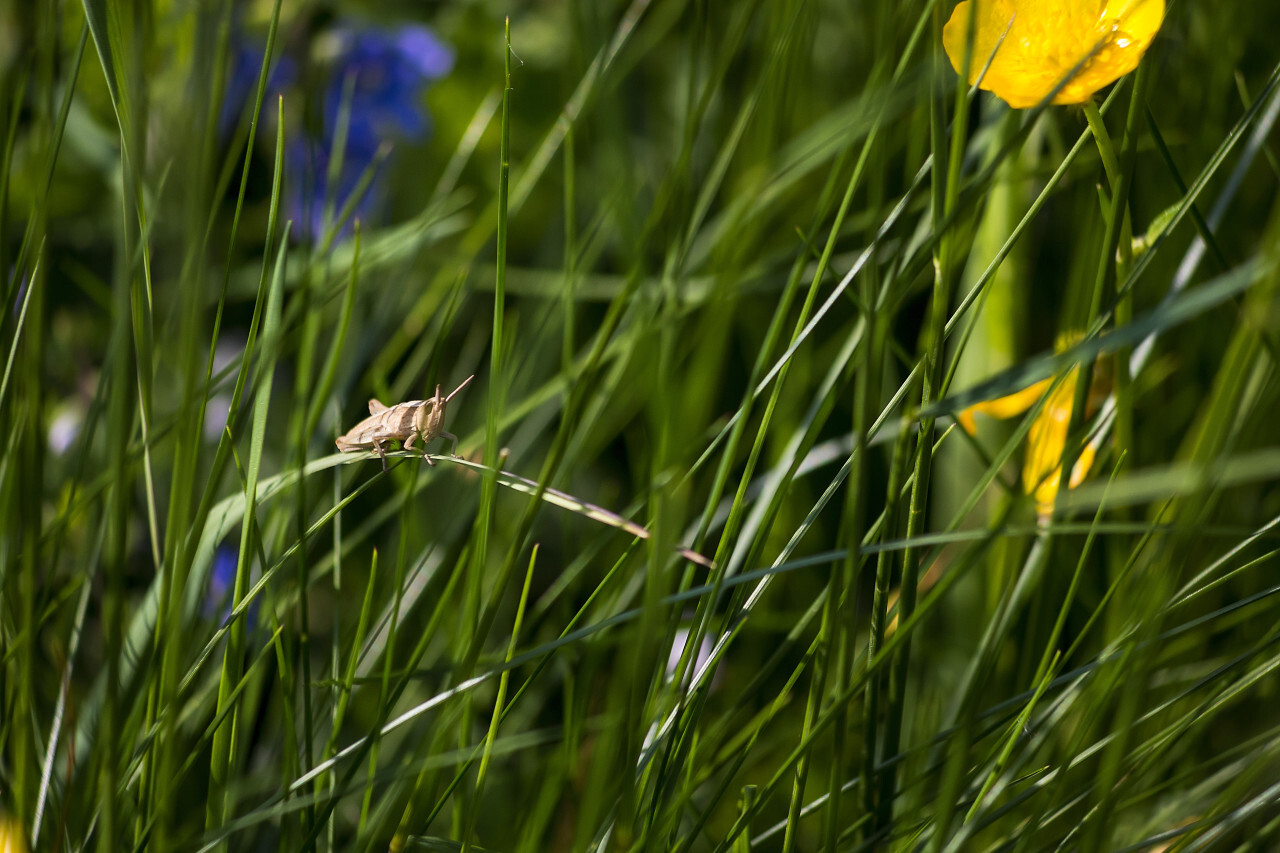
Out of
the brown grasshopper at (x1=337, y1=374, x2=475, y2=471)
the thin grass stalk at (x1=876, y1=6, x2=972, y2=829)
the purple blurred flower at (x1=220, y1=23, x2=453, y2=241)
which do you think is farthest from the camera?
the purple blurred flower at (x1=220, y1=23, x2=453, y2=241)

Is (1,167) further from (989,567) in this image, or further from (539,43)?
(539,43)

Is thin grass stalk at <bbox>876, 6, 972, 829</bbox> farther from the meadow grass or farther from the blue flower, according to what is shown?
the blue flower

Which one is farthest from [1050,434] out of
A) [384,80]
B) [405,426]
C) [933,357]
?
[384,80]

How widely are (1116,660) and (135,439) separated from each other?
542 mm

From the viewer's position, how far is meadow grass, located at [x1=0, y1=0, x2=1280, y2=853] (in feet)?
1.02

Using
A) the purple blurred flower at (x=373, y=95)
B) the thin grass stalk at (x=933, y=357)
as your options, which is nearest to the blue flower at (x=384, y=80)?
the purple blurred flower at (x=373, y=95)

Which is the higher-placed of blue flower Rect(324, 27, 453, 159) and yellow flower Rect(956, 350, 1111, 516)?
blue flower Rect(324, 27, 453, 159)

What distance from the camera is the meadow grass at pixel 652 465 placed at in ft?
1.02

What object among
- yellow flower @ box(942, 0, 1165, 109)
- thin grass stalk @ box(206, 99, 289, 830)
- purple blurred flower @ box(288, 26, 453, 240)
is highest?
purple blurred flower @ box(288, 26, 453, 240)

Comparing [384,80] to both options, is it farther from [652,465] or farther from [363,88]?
[652,465]

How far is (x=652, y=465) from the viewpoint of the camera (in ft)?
1.46

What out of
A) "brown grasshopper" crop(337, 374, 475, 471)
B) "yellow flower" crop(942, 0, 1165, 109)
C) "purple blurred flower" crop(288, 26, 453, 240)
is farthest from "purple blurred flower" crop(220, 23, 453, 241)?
"yellow flower" crop(942, 0, 1165, 109)

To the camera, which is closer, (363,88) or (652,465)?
(652,465)

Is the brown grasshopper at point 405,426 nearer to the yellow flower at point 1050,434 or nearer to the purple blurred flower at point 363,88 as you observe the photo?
the yellow flower at point 1050,434
